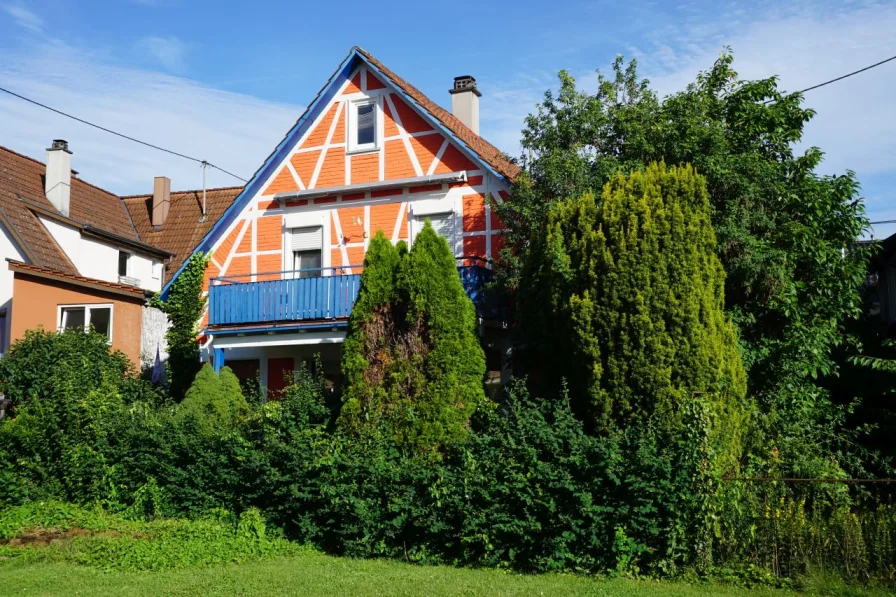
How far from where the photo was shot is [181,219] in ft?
87.7

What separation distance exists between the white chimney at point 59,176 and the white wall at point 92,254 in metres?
0.94

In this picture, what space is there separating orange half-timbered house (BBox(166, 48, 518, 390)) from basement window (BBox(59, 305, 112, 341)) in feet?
8.29

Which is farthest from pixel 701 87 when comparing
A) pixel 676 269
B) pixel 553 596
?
pixel 553 596

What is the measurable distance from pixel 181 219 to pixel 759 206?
62.5 feet

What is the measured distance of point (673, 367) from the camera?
33.3 feet

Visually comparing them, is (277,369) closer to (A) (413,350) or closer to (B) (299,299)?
(B) (299,299)

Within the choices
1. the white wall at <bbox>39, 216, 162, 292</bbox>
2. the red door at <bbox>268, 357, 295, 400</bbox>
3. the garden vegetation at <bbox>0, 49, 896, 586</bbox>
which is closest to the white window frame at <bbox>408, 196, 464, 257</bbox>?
the garden vegetation at <bbox>0, 49, 896, 586</bbox>

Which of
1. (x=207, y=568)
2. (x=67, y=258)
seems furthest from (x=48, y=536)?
(x=67, y=258)

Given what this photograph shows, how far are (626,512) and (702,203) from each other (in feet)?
13.8

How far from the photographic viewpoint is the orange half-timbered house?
16.8m

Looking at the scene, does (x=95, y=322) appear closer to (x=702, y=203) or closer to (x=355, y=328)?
(x=355, y=328)

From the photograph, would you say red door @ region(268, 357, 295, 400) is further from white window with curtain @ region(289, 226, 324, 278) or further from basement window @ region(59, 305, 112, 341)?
basement window @ region(59, 305, 112, 341)

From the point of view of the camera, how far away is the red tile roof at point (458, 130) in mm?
17219

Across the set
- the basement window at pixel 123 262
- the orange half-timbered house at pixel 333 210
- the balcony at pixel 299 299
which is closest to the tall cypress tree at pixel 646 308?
the balcony at pixel 299 299
